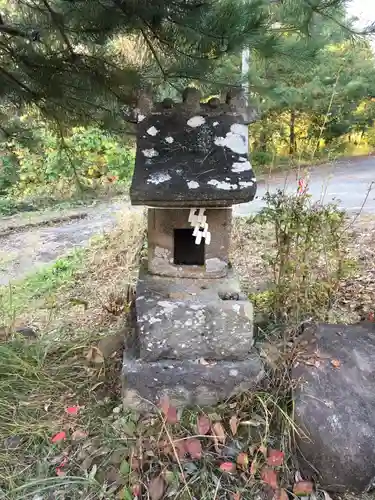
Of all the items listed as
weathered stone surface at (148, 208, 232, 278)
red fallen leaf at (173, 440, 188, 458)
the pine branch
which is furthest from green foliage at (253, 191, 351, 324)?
the pine branch

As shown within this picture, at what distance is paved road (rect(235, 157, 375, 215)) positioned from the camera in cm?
653

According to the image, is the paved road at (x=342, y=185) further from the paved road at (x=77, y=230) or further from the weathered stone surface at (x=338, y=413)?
the weathered stone surface at (x=338, y=413)

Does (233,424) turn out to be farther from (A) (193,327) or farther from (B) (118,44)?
(B) (118,44)

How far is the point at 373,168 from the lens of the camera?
10.1 m

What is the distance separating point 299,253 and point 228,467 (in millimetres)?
1294

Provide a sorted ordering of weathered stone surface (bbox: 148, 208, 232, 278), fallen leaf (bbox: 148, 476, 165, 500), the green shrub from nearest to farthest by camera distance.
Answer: fallen leaf (bbox: 148, 476, 165, 500) → weathered stone surface (bbox: 148, 208, 232, 278) → the green shrub

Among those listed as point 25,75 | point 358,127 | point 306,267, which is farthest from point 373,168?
point 25,75

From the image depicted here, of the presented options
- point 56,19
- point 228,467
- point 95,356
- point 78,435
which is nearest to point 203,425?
point 228,467

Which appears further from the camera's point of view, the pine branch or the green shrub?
the green shrub

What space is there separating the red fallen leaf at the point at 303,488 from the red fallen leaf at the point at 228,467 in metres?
0.26

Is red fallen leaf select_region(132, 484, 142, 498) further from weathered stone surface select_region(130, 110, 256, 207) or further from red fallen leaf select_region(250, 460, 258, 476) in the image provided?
weathered stone surface select_region(130, 110, 256, 207)

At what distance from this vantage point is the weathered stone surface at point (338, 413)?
1.92m

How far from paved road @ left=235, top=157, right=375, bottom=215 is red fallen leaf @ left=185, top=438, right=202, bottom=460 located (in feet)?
12.4

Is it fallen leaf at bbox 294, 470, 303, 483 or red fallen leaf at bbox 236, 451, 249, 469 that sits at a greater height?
red fallen leaf at bbox 236, 451, 249, 469
